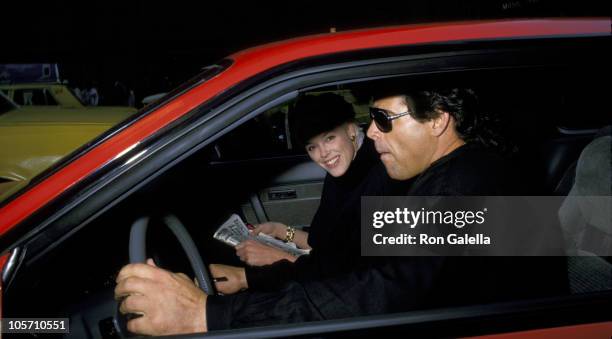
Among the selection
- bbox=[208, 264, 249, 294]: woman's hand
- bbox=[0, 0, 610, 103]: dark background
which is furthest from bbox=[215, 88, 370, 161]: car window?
bbox=[0, 0, 610, 103]: dark background

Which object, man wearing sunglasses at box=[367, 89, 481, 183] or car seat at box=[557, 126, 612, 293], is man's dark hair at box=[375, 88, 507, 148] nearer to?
man wearing sunglasses at box=[367, 89, 481, 183]

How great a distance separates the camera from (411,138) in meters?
1.62

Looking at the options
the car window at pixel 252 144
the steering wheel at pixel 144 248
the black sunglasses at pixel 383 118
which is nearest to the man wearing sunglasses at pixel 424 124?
the black sunglasses at pixel 383 118

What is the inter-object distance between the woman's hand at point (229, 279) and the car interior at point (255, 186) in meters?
0.25

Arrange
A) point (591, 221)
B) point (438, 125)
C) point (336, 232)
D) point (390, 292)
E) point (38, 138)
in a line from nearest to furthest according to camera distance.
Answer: point (390, 292), point (591, 221), point (438, 125), point (336, 232), point (38, 138)

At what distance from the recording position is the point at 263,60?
120cm

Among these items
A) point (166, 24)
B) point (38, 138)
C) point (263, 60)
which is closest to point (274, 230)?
point (263, 60)

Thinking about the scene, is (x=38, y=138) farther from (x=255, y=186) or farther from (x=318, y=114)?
(x=318, y=114)

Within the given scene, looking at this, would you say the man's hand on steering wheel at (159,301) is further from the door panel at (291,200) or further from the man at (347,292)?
the door panel at (291,200)

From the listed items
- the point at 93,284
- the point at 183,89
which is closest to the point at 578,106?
the point at 183,89

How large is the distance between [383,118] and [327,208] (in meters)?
0.98

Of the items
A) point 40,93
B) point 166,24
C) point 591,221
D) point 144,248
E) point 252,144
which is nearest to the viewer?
point 144,248

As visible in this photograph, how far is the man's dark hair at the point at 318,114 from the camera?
101 inches

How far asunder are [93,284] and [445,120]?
1.47 m
